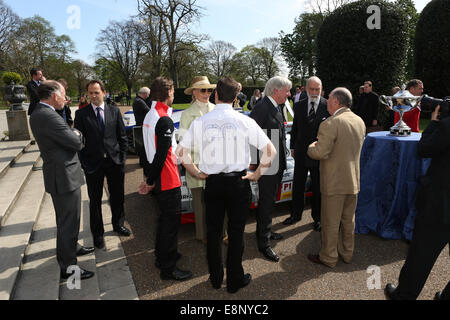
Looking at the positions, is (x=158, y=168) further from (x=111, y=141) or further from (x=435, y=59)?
(x=435, y=59)

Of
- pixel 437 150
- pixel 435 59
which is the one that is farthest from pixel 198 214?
pixel 435 59

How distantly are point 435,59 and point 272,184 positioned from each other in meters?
18.1

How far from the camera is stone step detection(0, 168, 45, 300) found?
2828 mm

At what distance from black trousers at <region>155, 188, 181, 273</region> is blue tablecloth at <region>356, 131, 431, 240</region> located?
8.33ft

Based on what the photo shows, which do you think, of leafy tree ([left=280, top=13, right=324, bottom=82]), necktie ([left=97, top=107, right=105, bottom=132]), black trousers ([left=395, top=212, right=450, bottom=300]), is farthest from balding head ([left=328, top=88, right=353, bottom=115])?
leafy tree ([left=280, top=13, right=324, bottom=82])

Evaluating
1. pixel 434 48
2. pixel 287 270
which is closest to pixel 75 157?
pixel 287 270

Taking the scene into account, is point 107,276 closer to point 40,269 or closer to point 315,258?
point 40,269

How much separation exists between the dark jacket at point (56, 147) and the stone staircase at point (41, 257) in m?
0.94

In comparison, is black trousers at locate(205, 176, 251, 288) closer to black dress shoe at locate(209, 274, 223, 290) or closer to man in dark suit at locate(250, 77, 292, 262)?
black dress shoe at locate(209, 274, 223, 290)

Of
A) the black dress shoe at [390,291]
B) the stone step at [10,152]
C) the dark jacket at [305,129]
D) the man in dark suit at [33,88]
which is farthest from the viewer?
the stone step at [10,152]

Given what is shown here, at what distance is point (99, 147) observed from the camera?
11.7ft

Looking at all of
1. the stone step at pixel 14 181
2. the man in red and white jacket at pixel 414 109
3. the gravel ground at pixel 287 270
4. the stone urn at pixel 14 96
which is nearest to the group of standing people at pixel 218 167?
the gravel ground at pixel 287 270

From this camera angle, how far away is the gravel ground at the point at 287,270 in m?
2.77

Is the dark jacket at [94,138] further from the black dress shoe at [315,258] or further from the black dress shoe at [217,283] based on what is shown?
the black dress shoe at [315,258]
